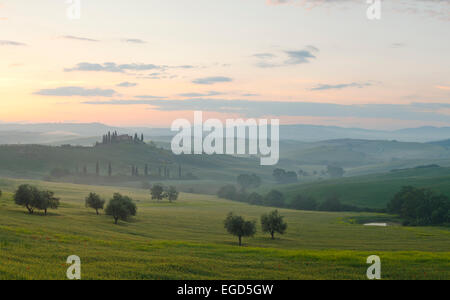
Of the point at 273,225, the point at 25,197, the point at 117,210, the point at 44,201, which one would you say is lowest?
the point at 273,225

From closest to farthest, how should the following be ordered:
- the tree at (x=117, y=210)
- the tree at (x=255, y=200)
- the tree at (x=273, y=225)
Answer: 1. the tree at (x=273, y=225)
2. the tree at (x=117, y=210)
3. the tree at (x=255, y=200)

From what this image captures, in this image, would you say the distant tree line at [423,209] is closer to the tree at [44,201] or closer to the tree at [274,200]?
the tree at [274,200]

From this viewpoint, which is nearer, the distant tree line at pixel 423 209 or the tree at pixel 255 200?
the distant tree line at pixel 423 209

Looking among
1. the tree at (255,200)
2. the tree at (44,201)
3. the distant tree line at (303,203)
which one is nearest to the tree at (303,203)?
the distant tree line at (303,203)

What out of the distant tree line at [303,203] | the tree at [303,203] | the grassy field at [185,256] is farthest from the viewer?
the tree at [303,203]

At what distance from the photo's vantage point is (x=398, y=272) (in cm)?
3744

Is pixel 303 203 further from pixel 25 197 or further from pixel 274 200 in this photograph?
pixel 25 197

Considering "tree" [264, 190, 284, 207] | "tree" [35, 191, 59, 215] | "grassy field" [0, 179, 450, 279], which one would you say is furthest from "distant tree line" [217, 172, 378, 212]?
"tree" [35, 191, 59, 215]

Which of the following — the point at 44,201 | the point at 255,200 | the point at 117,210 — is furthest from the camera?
the point at 255,200

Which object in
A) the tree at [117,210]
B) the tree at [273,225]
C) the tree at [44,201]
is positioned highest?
the tree at [44,201]

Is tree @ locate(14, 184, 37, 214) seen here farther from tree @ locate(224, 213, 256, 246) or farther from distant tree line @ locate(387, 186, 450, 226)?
distant tree line @ locate(387, 186, 450, 226)

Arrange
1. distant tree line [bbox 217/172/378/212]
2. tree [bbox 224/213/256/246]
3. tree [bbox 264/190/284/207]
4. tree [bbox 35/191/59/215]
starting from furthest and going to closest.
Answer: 1. tree [bbox 264/190/284/207]
2. distant tree line [bbox 217/172/378/212]
3. tree [bbox 35/191/59/215]
4. tree [bbox 224/213/256/246]

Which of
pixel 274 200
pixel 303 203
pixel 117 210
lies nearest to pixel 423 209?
pixel 303 203
